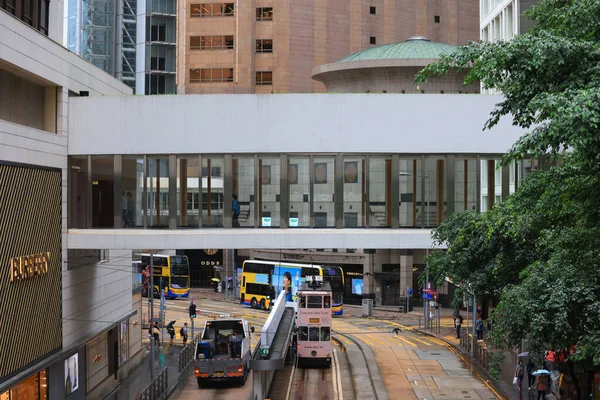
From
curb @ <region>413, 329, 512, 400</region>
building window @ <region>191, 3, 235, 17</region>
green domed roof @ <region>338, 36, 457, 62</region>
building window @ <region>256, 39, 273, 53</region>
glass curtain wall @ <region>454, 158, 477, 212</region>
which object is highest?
building window @ <region>191, 3, 235, 17</region>

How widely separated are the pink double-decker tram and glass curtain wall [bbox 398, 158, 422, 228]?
14712 millimetres

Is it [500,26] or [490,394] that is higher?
[500,26]

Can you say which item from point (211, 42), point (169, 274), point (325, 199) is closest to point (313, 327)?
point (325, 199)

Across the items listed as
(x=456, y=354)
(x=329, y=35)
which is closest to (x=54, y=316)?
(x=456, y=354)

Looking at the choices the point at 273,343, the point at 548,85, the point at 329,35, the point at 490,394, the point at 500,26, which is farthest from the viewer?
the point at 329,35

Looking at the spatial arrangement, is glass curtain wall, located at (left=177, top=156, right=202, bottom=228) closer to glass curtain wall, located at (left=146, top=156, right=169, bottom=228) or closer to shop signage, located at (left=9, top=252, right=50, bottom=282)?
glass curtain wall, located at (left=146, top=156, right=169, bottom=228)

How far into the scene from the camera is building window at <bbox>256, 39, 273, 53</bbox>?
7638cm

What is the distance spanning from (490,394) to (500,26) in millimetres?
32073

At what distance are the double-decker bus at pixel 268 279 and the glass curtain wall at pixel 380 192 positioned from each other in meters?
34.5

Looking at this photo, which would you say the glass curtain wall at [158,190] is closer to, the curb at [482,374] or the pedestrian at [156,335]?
the curb at [482,374]

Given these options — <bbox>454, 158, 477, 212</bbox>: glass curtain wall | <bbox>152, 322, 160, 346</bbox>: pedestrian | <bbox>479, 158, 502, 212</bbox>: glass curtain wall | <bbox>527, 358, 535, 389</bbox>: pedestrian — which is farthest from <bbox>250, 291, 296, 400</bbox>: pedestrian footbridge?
<bbox>152, 322, 160, 346</bbox>: pedestrian

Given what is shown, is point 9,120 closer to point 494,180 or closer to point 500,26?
A: point 494,180

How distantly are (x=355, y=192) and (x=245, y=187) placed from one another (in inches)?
120

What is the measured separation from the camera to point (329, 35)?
7806cm
